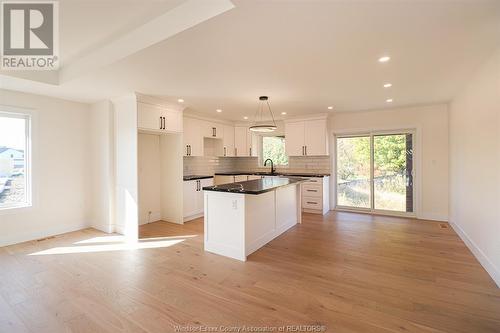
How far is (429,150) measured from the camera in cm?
525

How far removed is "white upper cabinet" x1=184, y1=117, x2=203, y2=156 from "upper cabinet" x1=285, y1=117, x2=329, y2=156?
7.70ft

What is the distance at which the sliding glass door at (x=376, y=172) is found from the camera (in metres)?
5.59

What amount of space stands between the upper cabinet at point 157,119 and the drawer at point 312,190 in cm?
332

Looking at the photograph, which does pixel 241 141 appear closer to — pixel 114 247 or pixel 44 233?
pixel 114 247

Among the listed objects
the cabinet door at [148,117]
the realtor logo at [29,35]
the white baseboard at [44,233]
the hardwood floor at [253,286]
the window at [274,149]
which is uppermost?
the realtor logo at [29,35]

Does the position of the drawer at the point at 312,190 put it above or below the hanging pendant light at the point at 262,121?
below

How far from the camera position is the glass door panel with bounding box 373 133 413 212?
5.56 meters

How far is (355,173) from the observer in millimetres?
6133

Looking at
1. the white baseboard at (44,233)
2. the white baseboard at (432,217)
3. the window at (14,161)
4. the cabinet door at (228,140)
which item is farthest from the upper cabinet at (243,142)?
the window at (14,161)

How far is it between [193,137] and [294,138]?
2667 millimetres

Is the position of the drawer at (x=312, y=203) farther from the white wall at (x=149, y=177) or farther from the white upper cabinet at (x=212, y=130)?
the white wall at (x=149, y=177)

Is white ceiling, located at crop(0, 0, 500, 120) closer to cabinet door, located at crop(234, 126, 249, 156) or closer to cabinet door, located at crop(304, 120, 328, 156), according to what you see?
cabinet door, located at crop(304, 120, 328, 156)

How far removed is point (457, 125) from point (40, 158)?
754cm

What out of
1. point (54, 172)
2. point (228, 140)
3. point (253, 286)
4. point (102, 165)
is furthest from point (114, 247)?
point (228, 140)
